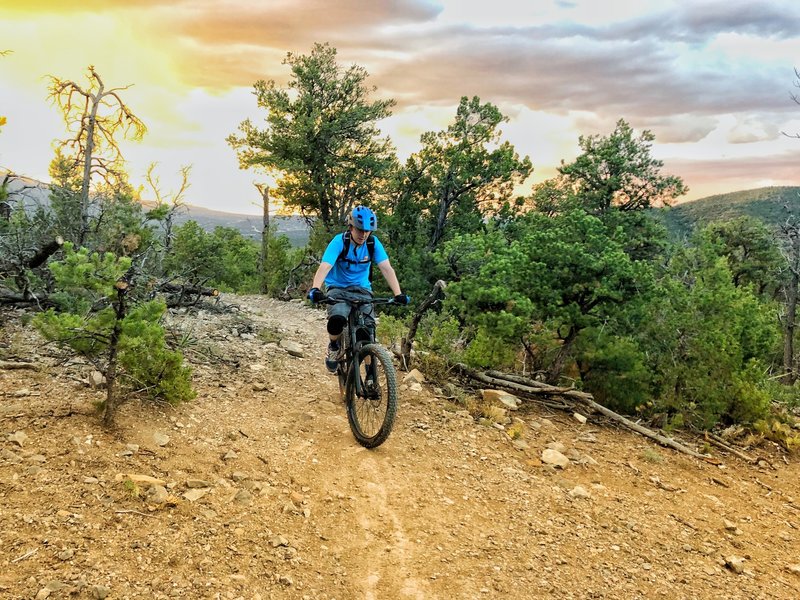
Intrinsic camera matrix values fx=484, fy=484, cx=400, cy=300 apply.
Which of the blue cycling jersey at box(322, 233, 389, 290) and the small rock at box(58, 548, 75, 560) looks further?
the blue cycling jersey at box(322, 233, 389, 290)

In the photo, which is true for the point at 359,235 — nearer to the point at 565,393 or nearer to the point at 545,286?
the point at 545,286

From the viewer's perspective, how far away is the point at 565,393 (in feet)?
27.8

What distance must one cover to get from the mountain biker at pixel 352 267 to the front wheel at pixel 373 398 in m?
0.55

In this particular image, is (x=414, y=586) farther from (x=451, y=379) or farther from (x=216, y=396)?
(x=451, y=379)

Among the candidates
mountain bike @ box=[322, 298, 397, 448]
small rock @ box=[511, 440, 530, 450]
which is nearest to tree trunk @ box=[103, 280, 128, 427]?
mountain bike @ box=[322, 298, 397, 448]

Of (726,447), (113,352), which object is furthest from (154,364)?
(726,447)

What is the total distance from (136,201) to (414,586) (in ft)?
54.0

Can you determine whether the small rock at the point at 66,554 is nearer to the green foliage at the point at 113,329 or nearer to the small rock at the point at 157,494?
the small rock at the point at 157,494

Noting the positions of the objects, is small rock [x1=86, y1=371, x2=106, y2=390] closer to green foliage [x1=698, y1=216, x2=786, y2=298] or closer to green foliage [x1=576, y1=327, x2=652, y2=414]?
green foliage [x1=576, y1=327, x2=652, y2=414]

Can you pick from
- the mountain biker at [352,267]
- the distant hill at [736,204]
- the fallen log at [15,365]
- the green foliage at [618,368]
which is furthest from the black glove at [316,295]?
the distant hill at [736,204]

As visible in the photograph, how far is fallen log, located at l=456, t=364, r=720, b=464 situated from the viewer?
7.62 metres

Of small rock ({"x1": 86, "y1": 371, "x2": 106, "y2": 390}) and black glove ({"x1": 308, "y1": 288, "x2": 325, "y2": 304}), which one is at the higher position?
black glove ({"x1": 308, "y1": 288, "x2": 325, "y2": 304})

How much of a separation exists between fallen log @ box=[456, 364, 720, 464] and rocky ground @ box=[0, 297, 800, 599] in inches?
22.5

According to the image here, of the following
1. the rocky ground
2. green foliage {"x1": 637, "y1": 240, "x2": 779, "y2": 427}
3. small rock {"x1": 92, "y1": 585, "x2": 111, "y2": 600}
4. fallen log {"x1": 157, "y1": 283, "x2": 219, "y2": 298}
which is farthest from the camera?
fallen log {"x1": 157, "y1": 283, "x2": 219, "y2": 298}
